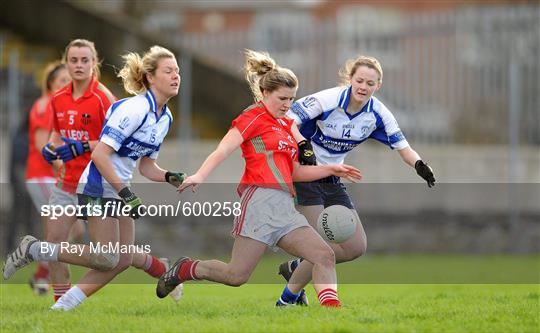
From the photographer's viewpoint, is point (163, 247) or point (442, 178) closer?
point (163, 247)

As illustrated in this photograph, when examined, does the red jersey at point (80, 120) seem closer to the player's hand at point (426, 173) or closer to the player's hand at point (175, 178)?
the player's hand at point (175, 178)

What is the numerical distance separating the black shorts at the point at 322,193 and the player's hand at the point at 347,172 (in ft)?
2.15

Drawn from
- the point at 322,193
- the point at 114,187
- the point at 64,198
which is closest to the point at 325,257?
the point at 322,193

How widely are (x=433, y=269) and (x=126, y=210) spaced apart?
8.28m

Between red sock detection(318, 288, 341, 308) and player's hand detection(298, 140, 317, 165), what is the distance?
100cm

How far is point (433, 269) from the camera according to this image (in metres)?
16.8

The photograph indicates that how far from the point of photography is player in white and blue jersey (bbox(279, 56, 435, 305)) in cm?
938

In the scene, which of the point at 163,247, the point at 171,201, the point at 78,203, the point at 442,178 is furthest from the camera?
the point at 442,178

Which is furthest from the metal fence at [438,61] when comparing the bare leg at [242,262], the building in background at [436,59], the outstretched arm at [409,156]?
the bare leg at [242,262]

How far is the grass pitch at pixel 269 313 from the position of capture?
26.1ft

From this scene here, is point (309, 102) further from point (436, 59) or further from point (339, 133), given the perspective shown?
point (436, 59)

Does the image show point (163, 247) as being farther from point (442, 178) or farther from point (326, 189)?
point (326, 189)

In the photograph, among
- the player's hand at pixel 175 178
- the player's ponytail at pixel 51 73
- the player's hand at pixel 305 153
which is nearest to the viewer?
the player's hand at pixel 305 153

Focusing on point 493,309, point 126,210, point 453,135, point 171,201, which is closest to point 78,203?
point 126,210
